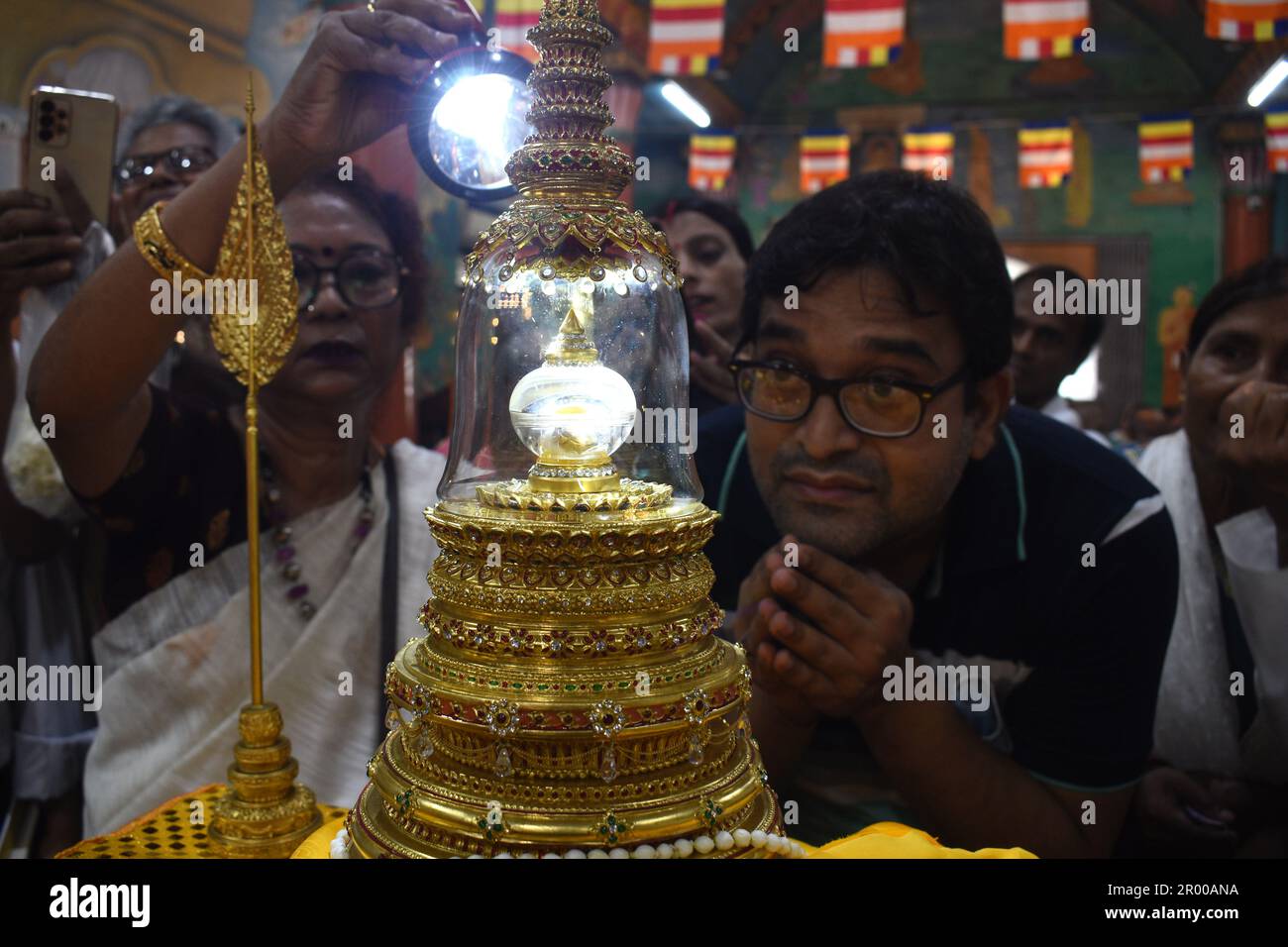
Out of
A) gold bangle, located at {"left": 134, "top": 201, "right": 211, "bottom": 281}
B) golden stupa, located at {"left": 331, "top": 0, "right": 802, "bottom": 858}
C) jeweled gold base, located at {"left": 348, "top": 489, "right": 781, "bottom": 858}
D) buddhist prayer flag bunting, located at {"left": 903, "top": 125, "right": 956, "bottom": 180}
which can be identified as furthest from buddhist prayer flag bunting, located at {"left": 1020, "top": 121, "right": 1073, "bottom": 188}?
jeweled gold base, located at {"left": 348, "top": 489, "right": 781, "bottom": 858}

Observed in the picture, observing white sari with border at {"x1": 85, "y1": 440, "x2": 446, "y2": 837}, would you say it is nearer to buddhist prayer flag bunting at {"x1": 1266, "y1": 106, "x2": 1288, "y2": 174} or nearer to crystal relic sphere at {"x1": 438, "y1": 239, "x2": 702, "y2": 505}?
crystal relic sphere at {"x1": 438, "y1": 239, "x2": 702, "y2": 505}

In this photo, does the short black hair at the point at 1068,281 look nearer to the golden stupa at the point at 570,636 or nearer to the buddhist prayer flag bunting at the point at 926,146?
the golden stupa at the point at 570,636

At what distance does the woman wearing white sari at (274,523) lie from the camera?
172 centimetres

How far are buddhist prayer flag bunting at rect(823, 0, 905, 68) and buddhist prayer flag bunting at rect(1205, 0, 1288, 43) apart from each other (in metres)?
1.65

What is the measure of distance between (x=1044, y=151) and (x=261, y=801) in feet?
38.5

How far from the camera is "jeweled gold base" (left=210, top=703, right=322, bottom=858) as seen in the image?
3.82 feet

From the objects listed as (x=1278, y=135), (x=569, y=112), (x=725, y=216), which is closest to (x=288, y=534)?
(x=569, y=112)

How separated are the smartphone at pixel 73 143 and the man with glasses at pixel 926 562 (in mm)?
1249

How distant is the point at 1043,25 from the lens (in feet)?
16.5

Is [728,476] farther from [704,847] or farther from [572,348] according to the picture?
[704,847]

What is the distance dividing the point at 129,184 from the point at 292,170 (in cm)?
109
